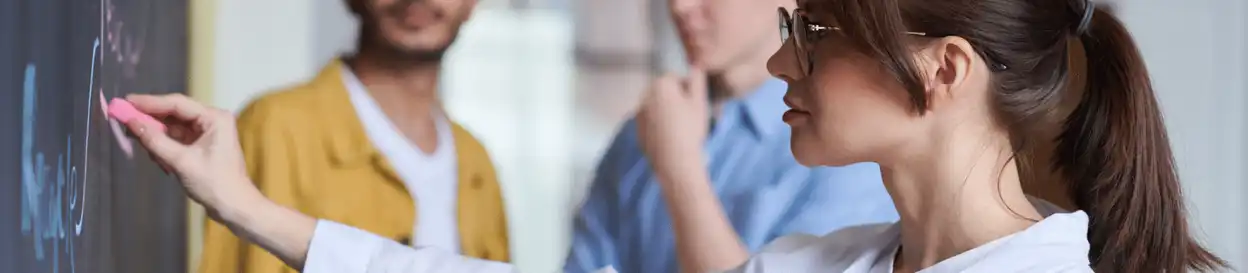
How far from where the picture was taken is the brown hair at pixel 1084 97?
938mm

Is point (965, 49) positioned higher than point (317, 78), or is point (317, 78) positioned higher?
point (965, 49)

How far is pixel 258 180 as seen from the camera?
1233 millimetres

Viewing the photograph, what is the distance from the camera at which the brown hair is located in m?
0.94

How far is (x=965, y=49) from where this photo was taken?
930 mm

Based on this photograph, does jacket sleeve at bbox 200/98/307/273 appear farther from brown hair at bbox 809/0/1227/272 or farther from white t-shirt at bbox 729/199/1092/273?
brown hair at bbox 809/0/1227/272

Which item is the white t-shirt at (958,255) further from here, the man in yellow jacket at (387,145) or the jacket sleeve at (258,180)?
the jacket sleeve at (258,180)

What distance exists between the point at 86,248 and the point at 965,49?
0.72m

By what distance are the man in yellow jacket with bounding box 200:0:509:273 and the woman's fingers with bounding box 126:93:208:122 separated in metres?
0.10

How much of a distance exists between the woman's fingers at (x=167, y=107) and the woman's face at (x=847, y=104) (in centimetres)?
55

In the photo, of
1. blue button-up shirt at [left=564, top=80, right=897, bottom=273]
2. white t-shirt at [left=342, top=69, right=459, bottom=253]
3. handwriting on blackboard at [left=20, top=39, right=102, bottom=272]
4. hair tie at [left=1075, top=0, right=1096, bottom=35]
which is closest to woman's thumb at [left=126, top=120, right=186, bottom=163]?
handwriting on blackboard at [left=20, top=39, right=102, bottom=272]

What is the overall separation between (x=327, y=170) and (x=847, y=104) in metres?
0.58

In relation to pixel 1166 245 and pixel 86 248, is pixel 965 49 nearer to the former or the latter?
pixel 1166 245

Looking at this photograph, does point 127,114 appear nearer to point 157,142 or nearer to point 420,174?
point 157,142

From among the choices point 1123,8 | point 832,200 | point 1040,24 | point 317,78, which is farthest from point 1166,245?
point 317,78
